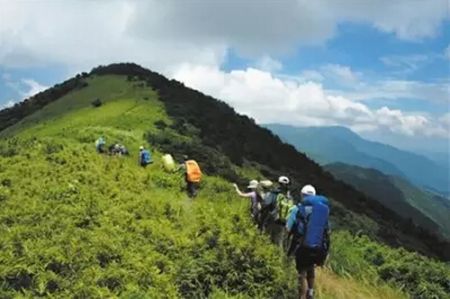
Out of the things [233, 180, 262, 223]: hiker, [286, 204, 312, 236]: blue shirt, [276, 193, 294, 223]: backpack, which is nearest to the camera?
[286, 204, 312, 236]: blue shirt

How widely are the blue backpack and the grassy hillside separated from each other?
4.82ft

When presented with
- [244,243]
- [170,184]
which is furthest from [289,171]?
[244,243]

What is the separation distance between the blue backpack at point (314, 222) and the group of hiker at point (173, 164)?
16.3m

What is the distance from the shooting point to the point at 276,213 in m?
18.8

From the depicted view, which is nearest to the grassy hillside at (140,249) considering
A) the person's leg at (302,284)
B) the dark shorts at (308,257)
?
the person's leg at (302,284)

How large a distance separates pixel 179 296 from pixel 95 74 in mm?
97614

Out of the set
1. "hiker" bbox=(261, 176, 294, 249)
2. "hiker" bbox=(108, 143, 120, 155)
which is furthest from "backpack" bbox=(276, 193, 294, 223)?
"hiker" bbox=(108, 143, 120, 155)

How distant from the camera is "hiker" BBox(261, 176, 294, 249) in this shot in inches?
733

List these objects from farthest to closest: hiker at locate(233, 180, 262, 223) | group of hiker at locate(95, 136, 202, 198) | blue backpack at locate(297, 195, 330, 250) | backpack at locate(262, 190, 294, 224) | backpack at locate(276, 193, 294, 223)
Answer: group of hiker at locate(95, 136, 202, 198), hiker at locate(233, 180, 262, 223), backpack at locate(262, 190, 294, 224), backpack at locate(276, 193, 294, 223), blue backpack at locate(297, 195, 330, 250)

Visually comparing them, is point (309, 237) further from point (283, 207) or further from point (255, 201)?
point (255, 201)

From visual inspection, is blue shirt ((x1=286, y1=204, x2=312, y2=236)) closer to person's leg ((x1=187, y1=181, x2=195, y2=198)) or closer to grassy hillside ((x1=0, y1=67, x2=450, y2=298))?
grassy hillside ((x1=0, y1=67, x2=450, y2=298))

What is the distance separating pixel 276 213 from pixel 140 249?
13.4 feet

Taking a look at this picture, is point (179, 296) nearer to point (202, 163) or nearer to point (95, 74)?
point (202, 163)

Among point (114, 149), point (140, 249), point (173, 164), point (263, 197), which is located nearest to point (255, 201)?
point (263, 197)
